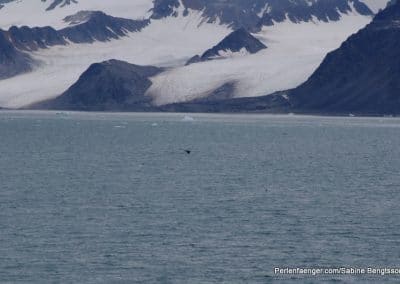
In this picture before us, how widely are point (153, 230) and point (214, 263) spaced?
9959 mm

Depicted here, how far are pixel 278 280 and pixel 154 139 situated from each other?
134 m

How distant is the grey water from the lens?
202 feet

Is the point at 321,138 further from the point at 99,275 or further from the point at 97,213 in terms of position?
the point at 99,275

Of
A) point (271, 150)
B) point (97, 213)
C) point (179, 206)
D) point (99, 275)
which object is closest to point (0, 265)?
point (99, 275)

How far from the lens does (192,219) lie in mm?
76312

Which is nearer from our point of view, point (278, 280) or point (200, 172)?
point (278, 280)

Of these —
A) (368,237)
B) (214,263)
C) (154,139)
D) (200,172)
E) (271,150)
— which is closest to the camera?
(214,263)

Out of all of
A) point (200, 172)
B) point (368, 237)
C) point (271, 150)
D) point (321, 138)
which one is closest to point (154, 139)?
point (321, 138)

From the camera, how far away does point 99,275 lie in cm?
5966

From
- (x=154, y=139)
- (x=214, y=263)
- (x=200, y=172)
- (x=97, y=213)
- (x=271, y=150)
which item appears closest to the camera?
(x=214, y=263)

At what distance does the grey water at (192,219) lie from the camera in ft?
202

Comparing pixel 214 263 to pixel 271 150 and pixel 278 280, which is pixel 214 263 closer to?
pixel 278 280

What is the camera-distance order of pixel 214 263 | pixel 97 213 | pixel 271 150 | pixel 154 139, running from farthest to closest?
pixel 154 139
pixel 271 150
pixel 97 213
pixel 214 263

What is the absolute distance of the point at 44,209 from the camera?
80125 millimetres
